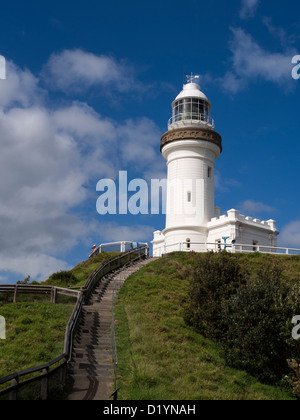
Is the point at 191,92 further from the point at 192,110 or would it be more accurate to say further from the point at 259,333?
the point at 259,333

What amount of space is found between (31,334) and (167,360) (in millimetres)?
5172

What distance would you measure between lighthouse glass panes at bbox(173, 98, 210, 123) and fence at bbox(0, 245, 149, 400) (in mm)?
13333

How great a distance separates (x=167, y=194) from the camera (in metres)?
43.8

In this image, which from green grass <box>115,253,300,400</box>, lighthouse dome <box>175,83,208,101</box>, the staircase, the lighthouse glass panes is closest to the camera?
the staircase

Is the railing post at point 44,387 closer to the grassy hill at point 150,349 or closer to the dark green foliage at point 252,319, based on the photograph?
the grassy hill at point 150,349

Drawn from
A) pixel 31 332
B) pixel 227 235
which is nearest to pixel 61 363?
pixel 31 332

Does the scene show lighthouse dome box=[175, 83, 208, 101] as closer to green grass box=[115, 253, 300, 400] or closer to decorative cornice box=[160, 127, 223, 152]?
decorative cornice box=[160, 127, 223, 152]

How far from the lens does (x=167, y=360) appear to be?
56.9ft

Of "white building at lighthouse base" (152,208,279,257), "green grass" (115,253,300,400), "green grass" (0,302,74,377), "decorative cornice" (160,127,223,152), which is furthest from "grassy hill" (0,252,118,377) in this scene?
"decorative cornice" (160,127,223,152)

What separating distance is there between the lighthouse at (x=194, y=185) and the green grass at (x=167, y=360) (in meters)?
15.4

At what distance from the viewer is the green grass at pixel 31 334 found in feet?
52.4

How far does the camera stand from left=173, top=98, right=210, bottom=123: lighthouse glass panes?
4450cm
